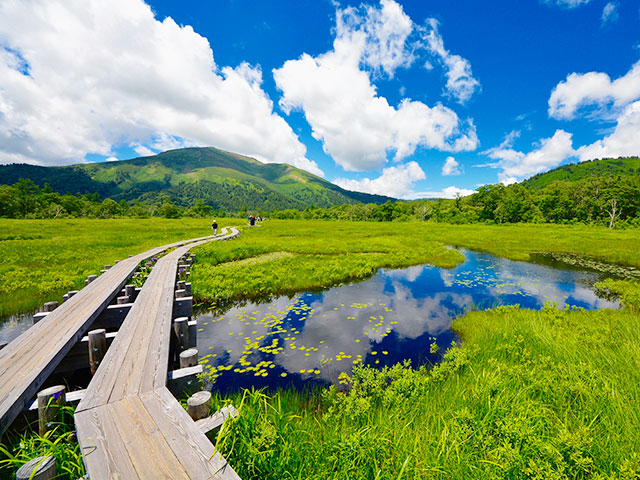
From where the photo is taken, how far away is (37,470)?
93.0 inches

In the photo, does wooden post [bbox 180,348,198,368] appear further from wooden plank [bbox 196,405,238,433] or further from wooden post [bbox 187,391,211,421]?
wooden plank [bbox 196,405,238,433]

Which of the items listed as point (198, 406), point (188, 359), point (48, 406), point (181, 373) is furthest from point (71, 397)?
point (198, 406)

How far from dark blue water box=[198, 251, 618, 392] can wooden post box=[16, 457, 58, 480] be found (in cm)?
438

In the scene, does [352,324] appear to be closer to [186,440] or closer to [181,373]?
[181,373]

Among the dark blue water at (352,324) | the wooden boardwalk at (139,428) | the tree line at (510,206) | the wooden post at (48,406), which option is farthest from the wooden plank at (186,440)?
the tree line at (510,206)

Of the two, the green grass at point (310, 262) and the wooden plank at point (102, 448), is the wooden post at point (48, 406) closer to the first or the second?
the wooden plank at point (102, 448)

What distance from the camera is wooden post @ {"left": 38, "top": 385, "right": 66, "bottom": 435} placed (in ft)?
11.5

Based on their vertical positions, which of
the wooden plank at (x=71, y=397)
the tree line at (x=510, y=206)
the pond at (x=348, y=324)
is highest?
the tree line at (x=510, y=206)

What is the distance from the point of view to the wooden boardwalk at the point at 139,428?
2.61 meters

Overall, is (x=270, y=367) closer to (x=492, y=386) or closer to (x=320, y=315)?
(x=320, y=315)

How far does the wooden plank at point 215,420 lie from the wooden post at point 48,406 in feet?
7.22

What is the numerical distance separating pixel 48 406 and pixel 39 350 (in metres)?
2.29

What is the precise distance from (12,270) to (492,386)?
23407mm

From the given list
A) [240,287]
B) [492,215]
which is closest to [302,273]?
[240,287]
